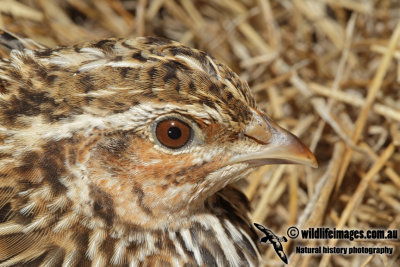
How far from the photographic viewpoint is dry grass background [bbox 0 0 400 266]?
369 cm

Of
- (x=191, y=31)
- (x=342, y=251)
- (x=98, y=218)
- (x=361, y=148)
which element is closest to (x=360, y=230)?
(x=342, y=251)

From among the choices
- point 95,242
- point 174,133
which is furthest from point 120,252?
point 174,133

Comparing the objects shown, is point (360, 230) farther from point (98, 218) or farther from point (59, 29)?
point (59, 29)

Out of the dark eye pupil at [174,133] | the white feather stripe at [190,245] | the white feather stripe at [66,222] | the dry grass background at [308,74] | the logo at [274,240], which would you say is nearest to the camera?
the dark eye pupil at [174,133]

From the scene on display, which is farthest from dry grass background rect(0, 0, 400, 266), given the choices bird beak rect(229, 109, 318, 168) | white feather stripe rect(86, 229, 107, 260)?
white feather stripe rect(86, 229, 107, 260)

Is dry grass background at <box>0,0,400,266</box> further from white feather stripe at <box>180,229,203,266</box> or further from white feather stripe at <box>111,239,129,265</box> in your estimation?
white feather stripe at <box>111,239,129,265</box>

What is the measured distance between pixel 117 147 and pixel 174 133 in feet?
0.78

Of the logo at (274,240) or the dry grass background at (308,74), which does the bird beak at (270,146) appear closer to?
the logo at (274,240)

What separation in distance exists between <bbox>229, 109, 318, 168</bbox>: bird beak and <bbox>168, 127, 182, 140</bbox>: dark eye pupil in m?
0.29

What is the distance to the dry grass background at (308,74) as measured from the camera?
12.1 feet

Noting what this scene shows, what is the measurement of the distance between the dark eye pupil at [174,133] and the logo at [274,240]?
108 centimetres

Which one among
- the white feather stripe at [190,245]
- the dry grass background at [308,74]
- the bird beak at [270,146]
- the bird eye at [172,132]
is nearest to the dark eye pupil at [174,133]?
the bird eye at [172,132]

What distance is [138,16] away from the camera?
4750 mm

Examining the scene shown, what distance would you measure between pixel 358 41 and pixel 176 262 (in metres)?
2.67
